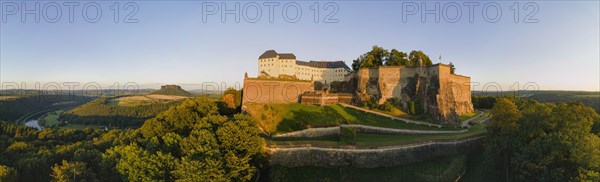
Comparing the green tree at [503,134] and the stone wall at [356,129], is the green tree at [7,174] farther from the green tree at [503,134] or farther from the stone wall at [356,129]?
the green tree at [503,134]

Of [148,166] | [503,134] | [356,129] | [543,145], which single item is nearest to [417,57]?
[356,129]

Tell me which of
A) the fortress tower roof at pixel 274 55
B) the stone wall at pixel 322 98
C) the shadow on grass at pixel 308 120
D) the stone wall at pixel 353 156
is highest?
the fortress tower roof at pixel 274 55

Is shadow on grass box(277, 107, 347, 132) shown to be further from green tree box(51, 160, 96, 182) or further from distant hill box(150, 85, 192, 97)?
distant hill box(150, 85, 192, 97)

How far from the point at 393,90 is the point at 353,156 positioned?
1701 cm

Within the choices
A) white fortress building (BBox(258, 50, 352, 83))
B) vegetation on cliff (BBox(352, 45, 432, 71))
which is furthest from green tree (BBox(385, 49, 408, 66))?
white fortress building (BBox(258, 50, 352, 83))

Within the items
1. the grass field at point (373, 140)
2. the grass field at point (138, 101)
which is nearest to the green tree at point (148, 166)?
the grass field at point (373, 140)

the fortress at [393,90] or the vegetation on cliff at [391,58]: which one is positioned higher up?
the vegetation on cliff at [391,58]

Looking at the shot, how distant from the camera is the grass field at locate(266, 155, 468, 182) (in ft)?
62.6

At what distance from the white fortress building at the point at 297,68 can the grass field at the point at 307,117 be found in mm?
10245

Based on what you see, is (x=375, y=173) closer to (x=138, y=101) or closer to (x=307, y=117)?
(x=307, y=117)

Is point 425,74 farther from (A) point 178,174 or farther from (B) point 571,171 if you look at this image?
(A) point 178,174

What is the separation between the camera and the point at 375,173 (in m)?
19.6

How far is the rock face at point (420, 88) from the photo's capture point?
31.3 m

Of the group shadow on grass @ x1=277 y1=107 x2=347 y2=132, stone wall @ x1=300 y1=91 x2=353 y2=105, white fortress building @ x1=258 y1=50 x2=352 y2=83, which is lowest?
shadow on grass @ x1=277 y1=107 x2=347 y2=132
